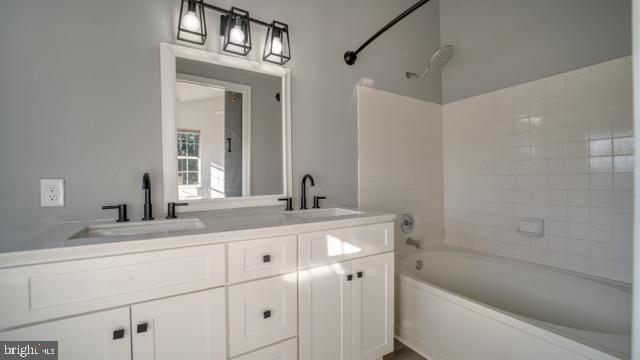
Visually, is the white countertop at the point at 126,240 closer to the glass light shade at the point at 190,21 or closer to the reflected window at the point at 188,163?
the reflected window at the point at 188,163

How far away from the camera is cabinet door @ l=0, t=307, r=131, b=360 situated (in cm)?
78

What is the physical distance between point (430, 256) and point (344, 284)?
51.0 inches

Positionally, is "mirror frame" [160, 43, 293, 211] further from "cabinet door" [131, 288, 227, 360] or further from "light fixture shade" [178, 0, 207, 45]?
"cabinet door" [131, 288, 227, 360]

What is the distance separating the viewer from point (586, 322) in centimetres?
164

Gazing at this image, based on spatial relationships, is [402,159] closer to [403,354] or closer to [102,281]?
[403,354]

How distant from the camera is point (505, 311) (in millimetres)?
1414

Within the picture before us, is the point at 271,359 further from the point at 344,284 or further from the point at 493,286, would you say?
the point at 493,286

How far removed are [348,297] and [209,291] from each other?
74cm

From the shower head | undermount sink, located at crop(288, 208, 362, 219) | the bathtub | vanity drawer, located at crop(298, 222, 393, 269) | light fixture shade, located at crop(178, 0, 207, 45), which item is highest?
the shower head

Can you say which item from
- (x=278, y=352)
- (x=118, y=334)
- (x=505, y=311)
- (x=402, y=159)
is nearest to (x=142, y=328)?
(x=118, y=334)

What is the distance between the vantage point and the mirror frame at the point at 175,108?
4.44 ft

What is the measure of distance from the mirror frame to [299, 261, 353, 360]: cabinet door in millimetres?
621

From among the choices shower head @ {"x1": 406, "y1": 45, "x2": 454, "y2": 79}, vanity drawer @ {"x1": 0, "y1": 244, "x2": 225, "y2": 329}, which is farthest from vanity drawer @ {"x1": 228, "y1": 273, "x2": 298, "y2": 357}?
shower head @ {"x1": 406, "y1": 45, "x2": 454, "y2": 79}

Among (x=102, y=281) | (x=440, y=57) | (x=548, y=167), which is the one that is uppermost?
(x=440, y=57)
